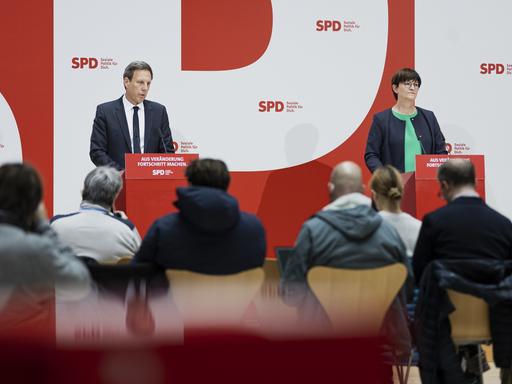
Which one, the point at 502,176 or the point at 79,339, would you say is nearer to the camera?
the point at 79,339

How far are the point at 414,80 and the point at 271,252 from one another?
2228 mm

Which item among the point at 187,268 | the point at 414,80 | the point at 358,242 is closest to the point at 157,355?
the point at 187,268

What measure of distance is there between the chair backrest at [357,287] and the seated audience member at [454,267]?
5.8 inches

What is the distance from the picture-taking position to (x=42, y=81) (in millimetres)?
6980

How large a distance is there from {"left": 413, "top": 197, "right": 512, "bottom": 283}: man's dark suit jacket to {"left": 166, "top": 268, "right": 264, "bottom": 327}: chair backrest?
0.70 m

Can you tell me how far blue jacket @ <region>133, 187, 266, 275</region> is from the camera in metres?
3.16

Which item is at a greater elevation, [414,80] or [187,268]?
[414,80]

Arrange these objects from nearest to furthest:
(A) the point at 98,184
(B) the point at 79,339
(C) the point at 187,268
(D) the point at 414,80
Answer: (B) the point at 79,339 → (C) the point at 187,268 → (A) the point at 98,184 → (D) the point at 414,80


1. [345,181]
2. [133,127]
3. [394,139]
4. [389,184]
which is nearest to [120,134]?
[133,127]

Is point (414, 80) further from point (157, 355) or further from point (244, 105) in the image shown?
point (157, 355)

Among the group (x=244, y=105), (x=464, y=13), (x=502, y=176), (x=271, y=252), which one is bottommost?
(x=271, y=252)

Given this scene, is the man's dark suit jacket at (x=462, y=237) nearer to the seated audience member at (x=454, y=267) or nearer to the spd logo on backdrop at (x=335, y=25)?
the seated audience member at (x=454, y=267)

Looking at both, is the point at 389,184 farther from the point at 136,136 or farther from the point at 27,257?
the point at 136,136

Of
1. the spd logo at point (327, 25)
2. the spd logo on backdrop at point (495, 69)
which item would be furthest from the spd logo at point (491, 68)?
the spd logo at point (327, 25)
